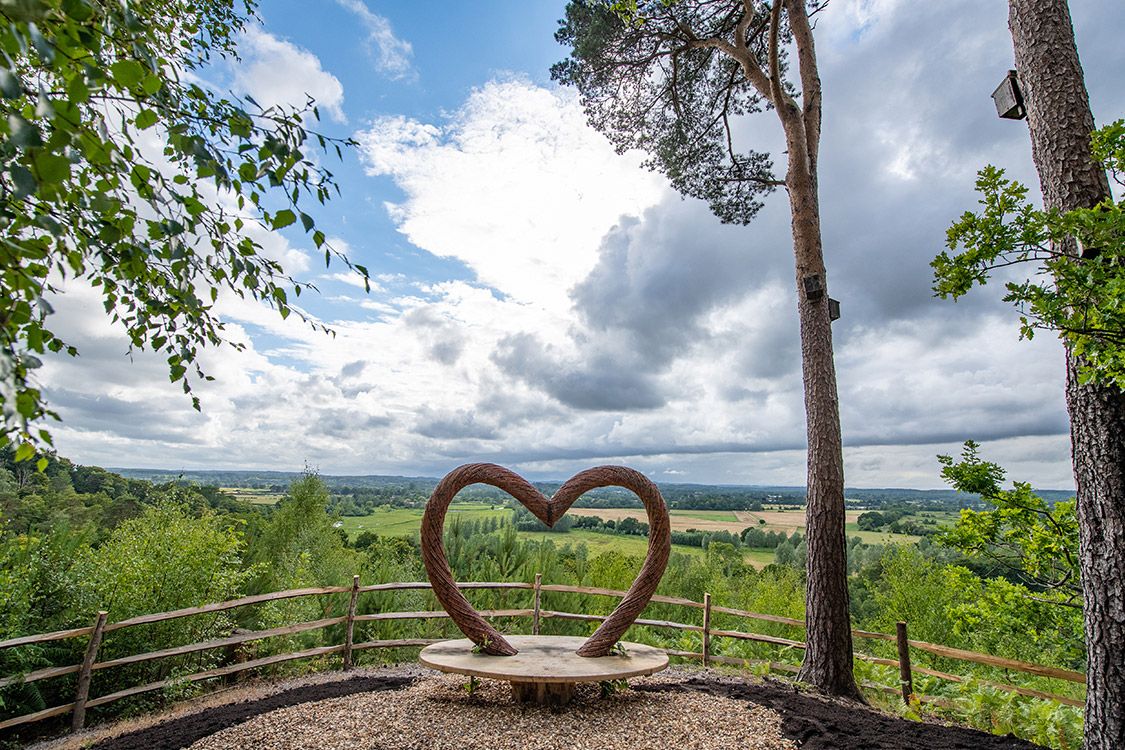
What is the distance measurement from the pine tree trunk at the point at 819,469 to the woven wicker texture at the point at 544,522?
1.89 m

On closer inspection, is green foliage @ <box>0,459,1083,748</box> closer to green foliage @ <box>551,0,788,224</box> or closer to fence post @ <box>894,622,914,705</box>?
fence post @ <box>894,622,914,705</box>

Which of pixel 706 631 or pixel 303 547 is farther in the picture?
pixel 303 547

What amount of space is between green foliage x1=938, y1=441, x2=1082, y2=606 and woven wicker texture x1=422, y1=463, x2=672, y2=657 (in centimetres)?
380

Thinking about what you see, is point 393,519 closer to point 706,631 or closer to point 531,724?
point 706,631

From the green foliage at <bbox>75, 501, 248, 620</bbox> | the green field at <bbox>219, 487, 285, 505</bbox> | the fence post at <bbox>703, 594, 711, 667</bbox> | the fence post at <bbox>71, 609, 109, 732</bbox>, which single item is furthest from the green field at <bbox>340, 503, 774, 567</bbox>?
the fence post at <bbox>71, 609, 109, 732</bbox>

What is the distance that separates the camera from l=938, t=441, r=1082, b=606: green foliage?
19.2 ft

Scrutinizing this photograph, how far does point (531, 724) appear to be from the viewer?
4.14 m

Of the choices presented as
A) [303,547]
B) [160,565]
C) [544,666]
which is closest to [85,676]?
[160,565]

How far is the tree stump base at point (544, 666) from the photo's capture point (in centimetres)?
412

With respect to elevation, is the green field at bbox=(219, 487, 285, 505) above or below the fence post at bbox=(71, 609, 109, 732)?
above

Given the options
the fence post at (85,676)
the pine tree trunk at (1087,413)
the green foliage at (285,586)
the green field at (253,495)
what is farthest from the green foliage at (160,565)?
the pine tree trunk at (1087,413)

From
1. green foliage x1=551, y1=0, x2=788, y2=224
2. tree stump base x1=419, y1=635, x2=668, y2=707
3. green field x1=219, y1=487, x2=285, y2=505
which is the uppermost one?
green foliage x1=551, y1=0, x2=788, y2=224

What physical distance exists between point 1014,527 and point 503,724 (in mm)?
5867

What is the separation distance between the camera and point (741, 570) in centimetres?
1833
